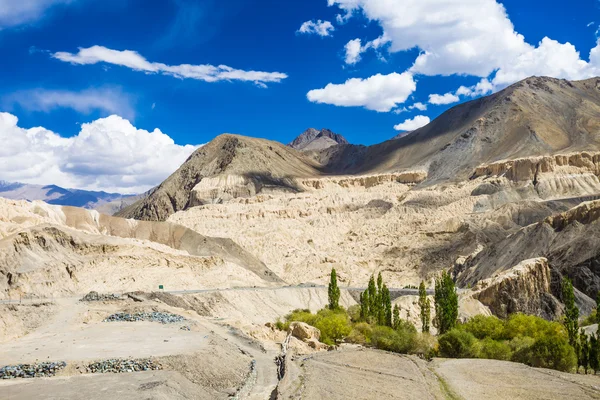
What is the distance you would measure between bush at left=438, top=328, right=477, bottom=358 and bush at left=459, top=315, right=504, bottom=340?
4825 millimetres

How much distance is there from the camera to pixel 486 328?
4347 centimetres

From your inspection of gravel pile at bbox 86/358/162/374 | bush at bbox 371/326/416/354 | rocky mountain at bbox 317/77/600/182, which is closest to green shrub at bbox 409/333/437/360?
bush at bbox 371/326/416/354

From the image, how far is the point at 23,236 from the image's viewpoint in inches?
2208

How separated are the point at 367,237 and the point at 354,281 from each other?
24017 millimetres

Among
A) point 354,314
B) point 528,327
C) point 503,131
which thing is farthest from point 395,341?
point 503,131

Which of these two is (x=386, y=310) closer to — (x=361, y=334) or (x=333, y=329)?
(x=361, y=334)

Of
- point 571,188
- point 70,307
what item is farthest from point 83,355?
point 571,188

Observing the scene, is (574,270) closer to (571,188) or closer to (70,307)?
(70,307)

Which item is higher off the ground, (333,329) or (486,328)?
(333,329)

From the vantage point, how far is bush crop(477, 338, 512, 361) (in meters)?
36.1

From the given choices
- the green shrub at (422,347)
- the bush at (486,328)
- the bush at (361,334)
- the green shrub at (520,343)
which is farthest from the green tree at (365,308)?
the green shrub at (520,343)

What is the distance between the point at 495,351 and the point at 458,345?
7.82 feet

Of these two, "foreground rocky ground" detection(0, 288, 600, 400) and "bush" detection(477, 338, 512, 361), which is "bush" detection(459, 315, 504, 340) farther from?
"foreground rocky ground" detection(0, 288, 600, 400)

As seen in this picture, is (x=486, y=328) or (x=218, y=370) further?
(x=486, y=328)
